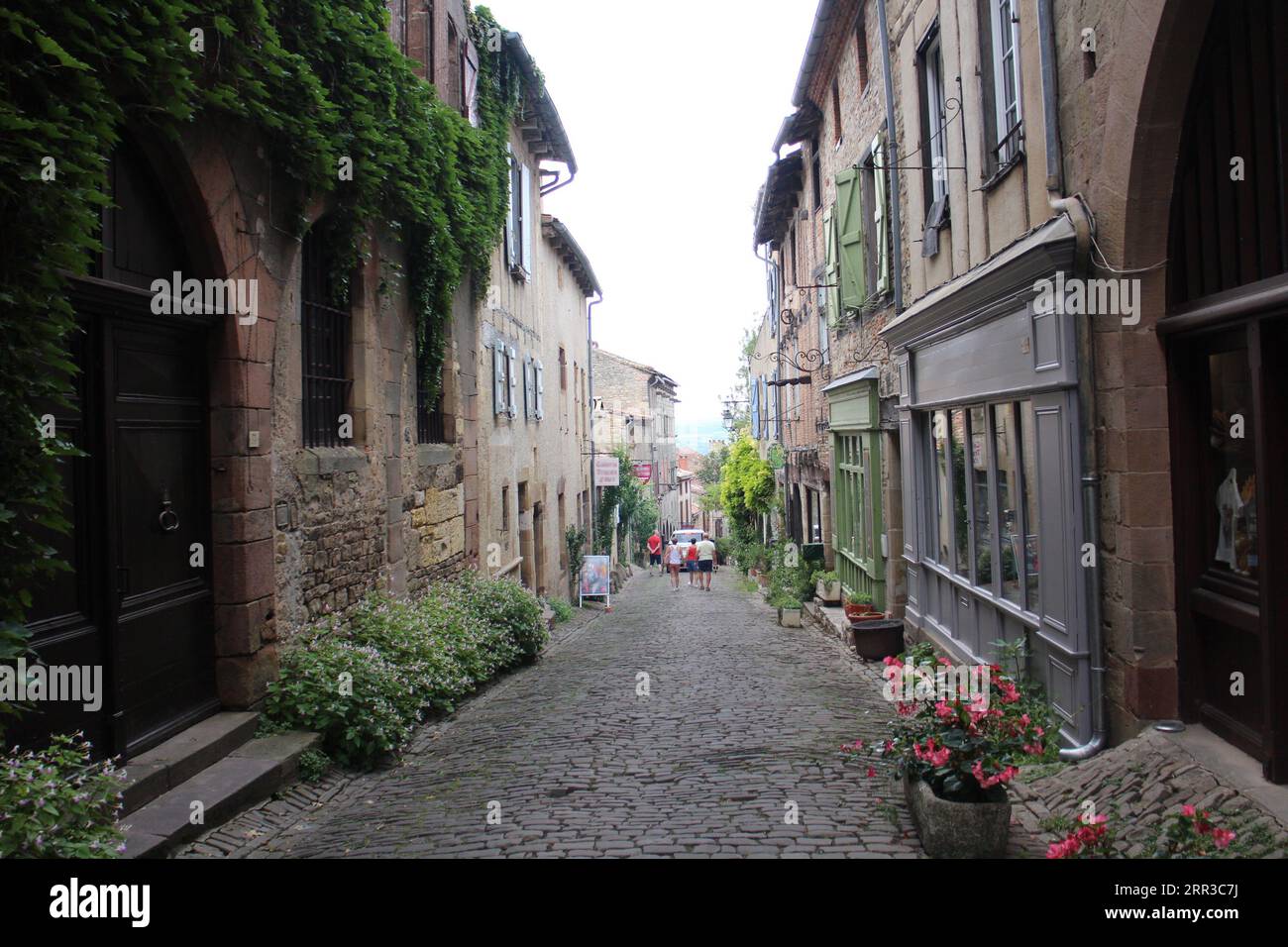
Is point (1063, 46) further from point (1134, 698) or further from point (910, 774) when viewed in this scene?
point (910, 774)

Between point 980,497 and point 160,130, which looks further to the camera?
point 980,497

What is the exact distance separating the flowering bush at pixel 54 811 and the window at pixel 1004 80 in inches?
258

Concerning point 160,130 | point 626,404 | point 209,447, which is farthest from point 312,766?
point 626,404

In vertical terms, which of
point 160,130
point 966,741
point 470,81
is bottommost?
point 966,741

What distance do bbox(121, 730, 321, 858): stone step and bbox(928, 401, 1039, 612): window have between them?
5078 mm

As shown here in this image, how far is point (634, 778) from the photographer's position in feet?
19.7

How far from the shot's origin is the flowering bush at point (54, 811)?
368cm

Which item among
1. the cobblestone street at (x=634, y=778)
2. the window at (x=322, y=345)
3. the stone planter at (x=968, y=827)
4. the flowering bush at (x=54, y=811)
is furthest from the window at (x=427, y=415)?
the stone planter at (x=968, y=827)

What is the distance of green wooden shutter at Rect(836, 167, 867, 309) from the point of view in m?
12.4

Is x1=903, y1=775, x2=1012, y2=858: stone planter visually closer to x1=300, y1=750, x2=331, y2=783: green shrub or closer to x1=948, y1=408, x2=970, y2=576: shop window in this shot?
x1=300, y1=750, x2=331, y2=783: green shrub

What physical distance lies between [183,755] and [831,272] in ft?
38.6

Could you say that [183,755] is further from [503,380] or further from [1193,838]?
[503,380]

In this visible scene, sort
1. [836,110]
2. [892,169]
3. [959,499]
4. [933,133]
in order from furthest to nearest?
[836,110] → [892,169] → [933,133] → [959,499]

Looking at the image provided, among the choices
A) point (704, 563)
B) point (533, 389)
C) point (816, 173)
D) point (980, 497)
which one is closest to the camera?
point (980, 497)
